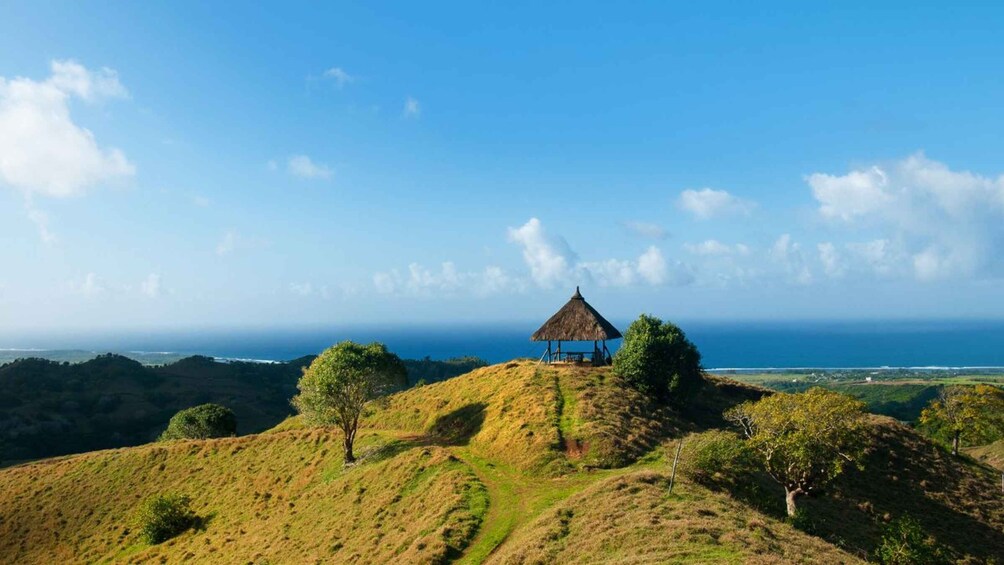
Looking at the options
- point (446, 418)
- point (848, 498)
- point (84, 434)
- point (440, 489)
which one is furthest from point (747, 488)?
point (84, 434)

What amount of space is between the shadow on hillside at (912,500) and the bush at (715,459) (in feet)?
15.5

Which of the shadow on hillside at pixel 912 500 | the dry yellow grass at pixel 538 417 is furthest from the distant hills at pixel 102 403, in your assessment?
the shadow on hillside at pixel 912 500

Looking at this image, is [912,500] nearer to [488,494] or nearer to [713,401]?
[713,401]

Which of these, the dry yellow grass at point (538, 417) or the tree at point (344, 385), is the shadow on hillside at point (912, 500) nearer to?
the dry yellow grass at point (538, 417)

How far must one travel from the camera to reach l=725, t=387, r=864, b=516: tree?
31.3 metres

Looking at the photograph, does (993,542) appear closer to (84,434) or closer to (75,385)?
(84,434)

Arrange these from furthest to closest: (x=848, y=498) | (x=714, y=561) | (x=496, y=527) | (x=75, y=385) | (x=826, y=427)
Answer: (x=75, y=385) < (x=848, y=498) < (x=826, y=427) < (x=496, y=527) < (x=714, y=561)

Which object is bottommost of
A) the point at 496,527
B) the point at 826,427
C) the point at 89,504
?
the point at 89,504

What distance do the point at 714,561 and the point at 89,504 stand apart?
57669 millimetres

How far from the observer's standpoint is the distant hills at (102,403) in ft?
422

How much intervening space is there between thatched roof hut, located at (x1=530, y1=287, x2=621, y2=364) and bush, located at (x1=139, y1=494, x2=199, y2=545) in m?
35.7

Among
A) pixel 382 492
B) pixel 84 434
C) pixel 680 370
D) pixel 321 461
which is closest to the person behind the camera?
pixel 382 492

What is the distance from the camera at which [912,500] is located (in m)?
42.5

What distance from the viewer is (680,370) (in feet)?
167
